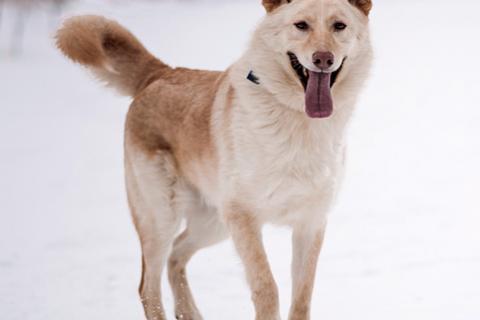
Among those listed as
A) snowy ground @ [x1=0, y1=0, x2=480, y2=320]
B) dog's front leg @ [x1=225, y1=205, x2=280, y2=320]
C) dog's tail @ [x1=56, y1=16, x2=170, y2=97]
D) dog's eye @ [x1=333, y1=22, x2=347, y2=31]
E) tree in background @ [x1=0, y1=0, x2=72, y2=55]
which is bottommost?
tree in background @ [x1=0, y1=0, x2=72, y2=55]

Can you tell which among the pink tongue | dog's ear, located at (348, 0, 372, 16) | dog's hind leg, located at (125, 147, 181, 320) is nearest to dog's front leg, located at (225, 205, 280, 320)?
the pink tongue

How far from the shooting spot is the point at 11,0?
3381 cm

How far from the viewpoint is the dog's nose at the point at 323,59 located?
359 centimetres

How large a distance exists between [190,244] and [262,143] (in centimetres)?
143

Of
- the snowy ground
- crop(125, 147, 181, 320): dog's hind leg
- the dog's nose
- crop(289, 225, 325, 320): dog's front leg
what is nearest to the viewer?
the dog's nose

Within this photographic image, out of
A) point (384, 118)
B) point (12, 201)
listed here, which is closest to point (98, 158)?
point (12, 201)

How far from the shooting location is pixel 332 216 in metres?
8.17

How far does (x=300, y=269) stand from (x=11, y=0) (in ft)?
106

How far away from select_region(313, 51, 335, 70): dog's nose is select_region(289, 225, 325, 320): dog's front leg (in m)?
1.03

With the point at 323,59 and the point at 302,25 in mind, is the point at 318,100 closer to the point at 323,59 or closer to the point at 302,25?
the point at 323,59

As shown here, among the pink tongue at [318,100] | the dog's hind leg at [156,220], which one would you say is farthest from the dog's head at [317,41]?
the dog's hind leg at [156,220]

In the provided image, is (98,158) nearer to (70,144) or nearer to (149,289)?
(70,144)

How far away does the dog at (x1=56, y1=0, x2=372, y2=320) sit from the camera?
3836 mm

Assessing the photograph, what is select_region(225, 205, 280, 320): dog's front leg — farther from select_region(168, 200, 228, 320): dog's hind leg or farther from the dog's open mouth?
select_region(168, 200, 228, 320): dog's hind leg
